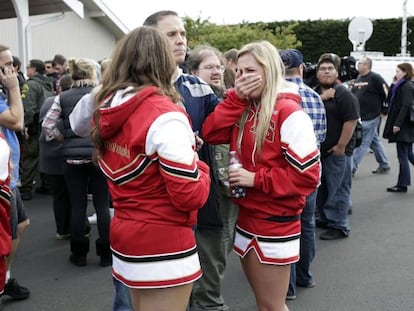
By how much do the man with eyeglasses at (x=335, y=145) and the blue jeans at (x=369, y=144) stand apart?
8.61 feet

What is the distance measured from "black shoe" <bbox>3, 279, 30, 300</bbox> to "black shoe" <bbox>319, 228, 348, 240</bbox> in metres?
3.15

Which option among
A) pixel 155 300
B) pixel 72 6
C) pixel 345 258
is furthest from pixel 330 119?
pixel 72 6

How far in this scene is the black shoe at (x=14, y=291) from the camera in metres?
4.24

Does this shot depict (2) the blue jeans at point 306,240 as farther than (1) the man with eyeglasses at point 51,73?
No

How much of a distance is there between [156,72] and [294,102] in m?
0.84

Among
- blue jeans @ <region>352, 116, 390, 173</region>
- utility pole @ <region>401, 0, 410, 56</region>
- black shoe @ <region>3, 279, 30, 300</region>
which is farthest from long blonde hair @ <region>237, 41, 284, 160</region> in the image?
utility pole @ <region>401, 0, 410, 56</region>

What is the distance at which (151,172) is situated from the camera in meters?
2.24

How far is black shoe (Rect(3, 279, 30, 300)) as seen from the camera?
167 inches

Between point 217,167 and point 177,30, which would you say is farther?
point 217,167

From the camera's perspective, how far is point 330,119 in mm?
5500

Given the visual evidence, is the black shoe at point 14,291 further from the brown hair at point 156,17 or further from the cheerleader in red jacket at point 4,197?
the brown hair at point 156,17

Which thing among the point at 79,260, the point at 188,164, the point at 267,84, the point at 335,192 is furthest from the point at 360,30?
the point at 188,164

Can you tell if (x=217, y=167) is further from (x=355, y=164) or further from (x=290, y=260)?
(x=355, y=164)

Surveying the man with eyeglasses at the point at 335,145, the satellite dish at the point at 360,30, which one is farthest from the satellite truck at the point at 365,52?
the man with eyeglasses at the point at 335,145
